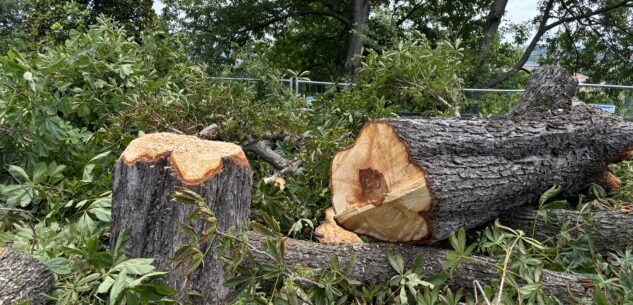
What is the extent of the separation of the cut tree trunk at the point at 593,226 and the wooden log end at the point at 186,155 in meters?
1.50

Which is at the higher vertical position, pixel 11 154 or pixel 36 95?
pixel 36 95

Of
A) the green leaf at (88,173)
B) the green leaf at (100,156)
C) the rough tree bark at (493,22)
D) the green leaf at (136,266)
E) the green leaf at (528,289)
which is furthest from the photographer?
the rough tree bark at (493,22)

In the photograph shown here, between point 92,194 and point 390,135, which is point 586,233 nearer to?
point 390,135

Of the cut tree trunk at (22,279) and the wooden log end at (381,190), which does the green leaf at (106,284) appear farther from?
the wooden log end at (381,190)

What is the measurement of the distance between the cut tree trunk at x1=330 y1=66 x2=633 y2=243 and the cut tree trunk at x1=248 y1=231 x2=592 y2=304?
7cm

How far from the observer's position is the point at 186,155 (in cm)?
196

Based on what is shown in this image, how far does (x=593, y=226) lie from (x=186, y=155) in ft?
6.24

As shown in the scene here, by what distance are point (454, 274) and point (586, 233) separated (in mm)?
730

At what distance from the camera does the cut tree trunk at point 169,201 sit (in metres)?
1.88

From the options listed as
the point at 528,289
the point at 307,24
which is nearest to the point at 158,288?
the point at 528,289

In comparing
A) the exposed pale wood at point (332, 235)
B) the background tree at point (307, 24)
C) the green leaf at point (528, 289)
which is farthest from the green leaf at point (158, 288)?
the background tree at point (307, 24)

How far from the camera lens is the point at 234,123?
124 inches

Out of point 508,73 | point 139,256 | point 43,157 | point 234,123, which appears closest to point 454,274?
point 139,256

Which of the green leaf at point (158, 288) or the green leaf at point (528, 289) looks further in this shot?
the green leaf at point (528, 289)
